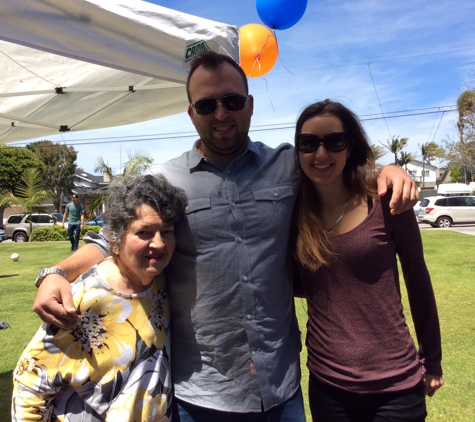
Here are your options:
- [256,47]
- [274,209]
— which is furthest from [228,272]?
[256,47]

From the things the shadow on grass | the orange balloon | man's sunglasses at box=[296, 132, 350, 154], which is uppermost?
the orange balloon

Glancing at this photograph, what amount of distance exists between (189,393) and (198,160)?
1005 mm

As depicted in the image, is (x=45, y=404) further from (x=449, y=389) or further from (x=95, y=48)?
(x=449, y=389)

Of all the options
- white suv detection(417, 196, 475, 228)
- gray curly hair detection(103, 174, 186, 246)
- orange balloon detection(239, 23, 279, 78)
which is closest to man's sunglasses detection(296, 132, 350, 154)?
gray curly hair detection(103, 174, 186, 246)

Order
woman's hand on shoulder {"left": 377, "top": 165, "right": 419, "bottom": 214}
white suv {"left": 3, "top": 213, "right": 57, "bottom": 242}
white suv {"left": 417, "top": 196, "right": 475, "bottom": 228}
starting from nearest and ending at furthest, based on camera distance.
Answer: woman's hand on shoulder {"left": 377, "top": 165, "right": 419, "bottom": 214} < white suv {"left": 417, "top": 196, "right": 475, "bottom": 228} < white suv {"left": 3, "top": 213, "right": 57, "bottom": 242}

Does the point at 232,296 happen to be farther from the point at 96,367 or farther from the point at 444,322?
the point at 444,322

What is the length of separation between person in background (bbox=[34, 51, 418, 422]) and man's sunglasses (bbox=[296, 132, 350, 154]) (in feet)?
0.73

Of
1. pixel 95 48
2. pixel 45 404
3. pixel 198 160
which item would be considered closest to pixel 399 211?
pixel 198 160

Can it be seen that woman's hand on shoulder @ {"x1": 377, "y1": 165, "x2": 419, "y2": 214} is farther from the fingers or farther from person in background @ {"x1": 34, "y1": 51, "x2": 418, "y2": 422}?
the fingers

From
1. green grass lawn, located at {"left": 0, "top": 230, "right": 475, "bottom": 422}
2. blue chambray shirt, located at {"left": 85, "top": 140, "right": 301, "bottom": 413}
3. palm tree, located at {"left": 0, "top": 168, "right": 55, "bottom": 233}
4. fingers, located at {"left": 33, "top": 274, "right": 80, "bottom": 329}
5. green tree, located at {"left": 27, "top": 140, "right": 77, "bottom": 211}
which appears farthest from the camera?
green tree, located at {"left": 27, "top": 140, "right": 77, "bottom": 211}

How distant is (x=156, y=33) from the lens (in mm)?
2723

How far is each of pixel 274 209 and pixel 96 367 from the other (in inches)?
37.9

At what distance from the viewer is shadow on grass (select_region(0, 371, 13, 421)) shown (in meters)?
3.47

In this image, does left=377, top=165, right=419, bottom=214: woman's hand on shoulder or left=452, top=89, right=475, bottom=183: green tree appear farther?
left=452, top=89, right=475, bottom=183: green tree
